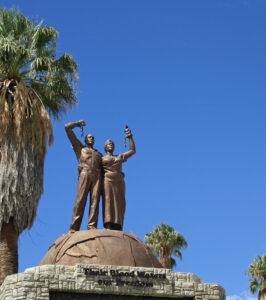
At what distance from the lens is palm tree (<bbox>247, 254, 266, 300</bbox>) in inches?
1851

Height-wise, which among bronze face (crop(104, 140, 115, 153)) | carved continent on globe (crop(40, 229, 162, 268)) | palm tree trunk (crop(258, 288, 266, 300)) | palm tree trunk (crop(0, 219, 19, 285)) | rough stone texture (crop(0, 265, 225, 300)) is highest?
palm tree trunk (crop(258, 288, 266, 300))

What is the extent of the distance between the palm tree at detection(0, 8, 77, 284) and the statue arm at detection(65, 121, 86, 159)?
10.1 ft

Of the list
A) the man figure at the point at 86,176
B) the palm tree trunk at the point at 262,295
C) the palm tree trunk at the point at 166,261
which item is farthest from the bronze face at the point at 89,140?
the palm tree trunk at the point at 262,295

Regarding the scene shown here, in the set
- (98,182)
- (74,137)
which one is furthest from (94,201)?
(74,137)

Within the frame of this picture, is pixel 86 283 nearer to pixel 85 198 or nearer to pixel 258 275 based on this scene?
pixel 85 198

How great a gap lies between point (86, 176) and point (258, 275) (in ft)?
96.6

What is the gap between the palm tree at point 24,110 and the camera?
76.1 ft

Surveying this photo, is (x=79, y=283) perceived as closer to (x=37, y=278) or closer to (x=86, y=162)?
(x=37, y=278)

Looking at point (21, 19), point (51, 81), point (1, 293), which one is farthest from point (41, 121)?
point (1, 293)

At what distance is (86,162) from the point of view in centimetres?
2083

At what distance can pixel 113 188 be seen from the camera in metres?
20.7

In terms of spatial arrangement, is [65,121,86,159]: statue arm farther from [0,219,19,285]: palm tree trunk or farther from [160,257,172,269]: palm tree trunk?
[160,257,172,269]: palm tree trunk

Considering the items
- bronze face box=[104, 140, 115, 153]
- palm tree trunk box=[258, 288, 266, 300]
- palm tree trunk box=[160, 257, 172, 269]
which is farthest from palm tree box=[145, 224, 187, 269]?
bronze face box=[104, 140, 115, 153]

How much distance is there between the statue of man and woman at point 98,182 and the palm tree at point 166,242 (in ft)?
69.3
